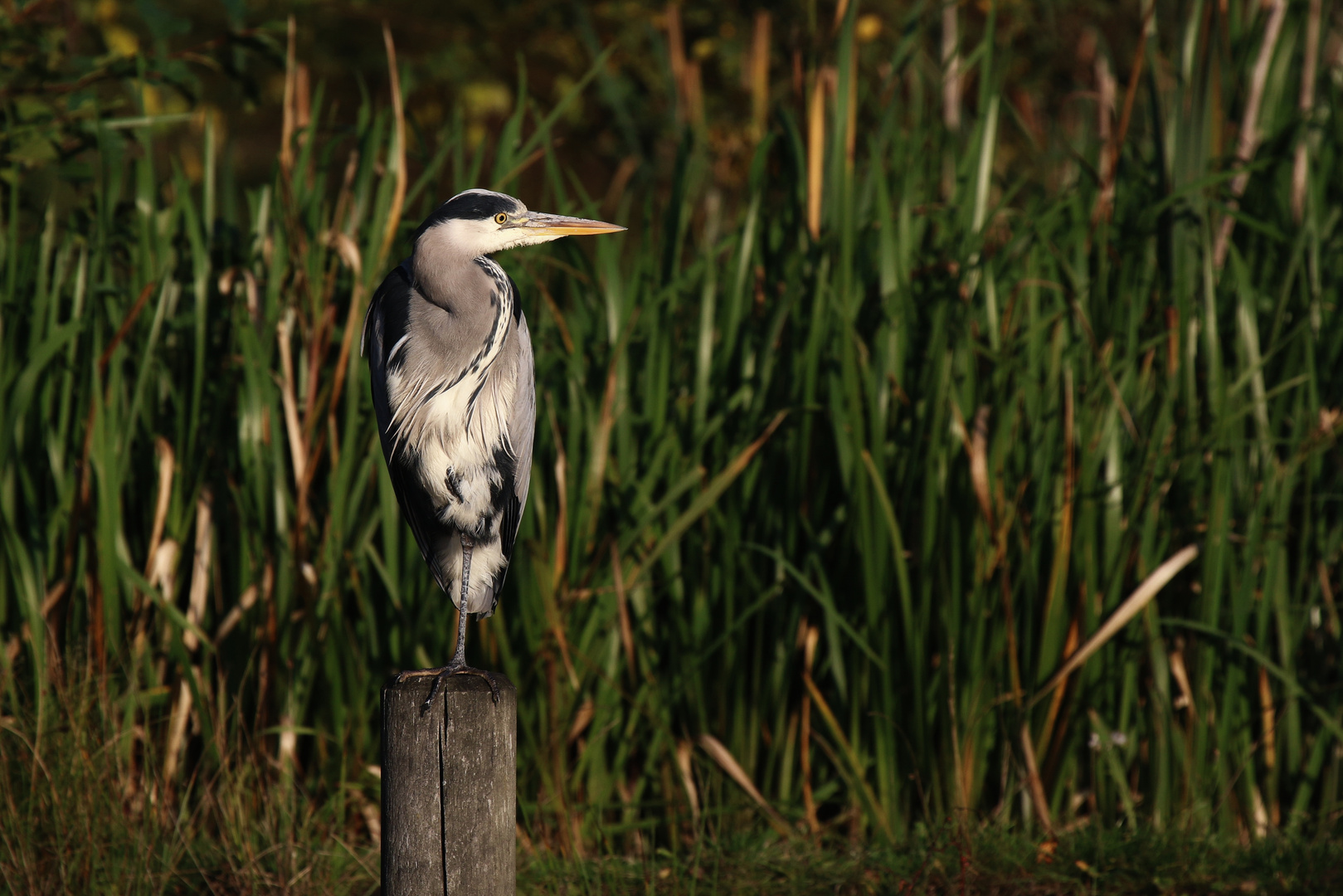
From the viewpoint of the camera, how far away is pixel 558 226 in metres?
2.00

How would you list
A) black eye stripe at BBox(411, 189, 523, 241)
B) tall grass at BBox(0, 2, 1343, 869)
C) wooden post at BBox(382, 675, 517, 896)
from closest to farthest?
wooden post at BBox(382, 675, 517, 896) → black eye stripe at BBox(411, 189, 523, 241) → tall grass at BBox(0, 2, 1343, 869)

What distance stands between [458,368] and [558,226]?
31cm

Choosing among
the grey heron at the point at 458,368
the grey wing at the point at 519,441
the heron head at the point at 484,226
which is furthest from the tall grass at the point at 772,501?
the heron head at the point at 484,226

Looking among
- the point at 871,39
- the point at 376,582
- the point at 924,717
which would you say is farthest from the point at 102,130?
the point at 871,39

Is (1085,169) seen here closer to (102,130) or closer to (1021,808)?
(1021,808)

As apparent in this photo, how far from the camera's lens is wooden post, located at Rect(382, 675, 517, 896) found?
1.74 m

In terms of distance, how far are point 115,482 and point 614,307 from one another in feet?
4.14

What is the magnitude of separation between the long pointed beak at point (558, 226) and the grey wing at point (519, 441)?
17cm

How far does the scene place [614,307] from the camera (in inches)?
116

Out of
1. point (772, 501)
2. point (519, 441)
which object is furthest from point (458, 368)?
point (772, 501)

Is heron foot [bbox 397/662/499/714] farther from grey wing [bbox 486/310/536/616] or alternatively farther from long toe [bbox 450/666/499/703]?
grey wing [bbox 486/310/536/616]

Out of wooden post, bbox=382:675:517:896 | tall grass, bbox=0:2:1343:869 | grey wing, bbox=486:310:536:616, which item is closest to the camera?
wooden post, bbox=382:675:517:896

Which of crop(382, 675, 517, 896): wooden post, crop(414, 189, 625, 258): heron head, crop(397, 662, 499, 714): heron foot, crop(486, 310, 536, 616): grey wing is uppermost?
crop(414, 189, 625, 258): heron head

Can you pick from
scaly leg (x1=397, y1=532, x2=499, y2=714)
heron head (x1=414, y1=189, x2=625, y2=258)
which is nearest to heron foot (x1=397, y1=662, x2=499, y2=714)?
scaly leg (x1=397, y1=532, x2=499, y2=714)
